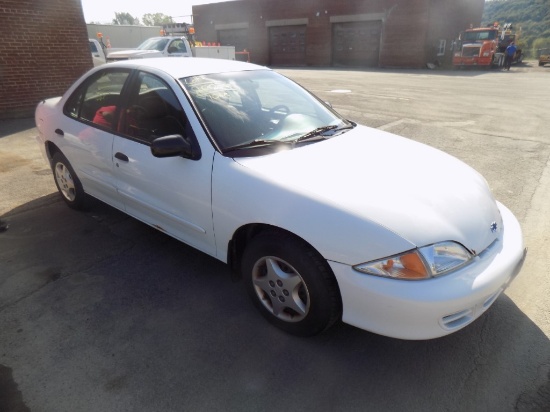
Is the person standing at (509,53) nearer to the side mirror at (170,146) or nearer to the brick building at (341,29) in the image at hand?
the brick building at (341,29)

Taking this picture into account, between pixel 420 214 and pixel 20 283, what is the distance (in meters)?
2.99

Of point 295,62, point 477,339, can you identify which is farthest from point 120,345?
point 295,62

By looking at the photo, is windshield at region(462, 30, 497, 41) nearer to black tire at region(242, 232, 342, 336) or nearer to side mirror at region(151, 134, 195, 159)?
side mirror at region(151, 134, 195, 159)

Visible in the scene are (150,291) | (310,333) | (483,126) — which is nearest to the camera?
(310,333)

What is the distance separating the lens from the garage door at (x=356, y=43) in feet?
98.8

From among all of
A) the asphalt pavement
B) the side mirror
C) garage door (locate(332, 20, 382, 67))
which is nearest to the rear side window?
the side mirror

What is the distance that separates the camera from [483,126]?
8.25m

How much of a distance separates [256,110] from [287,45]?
34585 mm

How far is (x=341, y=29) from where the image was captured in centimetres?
3169

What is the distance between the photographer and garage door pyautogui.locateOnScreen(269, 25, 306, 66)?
3397 cm

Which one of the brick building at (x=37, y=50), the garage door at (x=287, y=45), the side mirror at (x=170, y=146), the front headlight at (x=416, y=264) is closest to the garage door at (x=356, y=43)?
the garage door at (x=287, y=45)

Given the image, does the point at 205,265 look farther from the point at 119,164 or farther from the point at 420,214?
the point at 420,214

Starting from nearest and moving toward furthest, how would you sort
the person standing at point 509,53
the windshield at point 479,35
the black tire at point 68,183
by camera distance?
the black tire at point 68,183 → the windshield at point 479,35 → the person standing at point 509,53

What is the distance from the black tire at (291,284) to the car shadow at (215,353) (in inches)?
5.9
